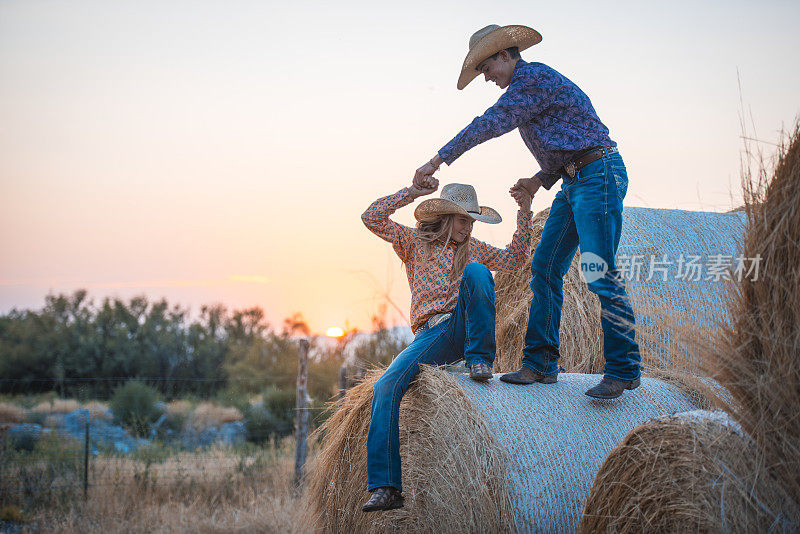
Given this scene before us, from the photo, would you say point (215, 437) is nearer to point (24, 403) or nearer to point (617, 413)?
point (24, 403)

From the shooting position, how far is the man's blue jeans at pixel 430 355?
3.71m

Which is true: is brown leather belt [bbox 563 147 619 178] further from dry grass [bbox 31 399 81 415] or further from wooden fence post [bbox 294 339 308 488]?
dry grass [bbox 31 399 81 415]

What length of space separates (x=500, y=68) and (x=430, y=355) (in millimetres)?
1582

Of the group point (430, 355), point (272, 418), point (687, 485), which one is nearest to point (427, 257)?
point (430, 355)

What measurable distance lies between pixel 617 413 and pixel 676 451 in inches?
44.3

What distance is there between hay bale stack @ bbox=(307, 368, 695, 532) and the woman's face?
0.89 metres

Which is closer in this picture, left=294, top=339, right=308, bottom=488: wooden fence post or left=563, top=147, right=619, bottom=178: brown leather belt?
left=563, top=147, right=619, bottom=178: brown leather belt

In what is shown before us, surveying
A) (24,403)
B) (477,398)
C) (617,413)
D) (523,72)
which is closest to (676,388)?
(617,413)

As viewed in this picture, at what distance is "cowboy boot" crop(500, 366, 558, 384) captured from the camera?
4.00m

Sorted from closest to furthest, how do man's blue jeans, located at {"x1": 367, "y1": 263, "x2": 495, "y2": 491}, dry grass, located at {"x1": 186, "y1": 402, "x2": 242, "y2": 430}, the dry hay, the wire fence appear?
the dry hay
man's blue jeans, located at {"x1": 367, "y1": 263, "x2": 495, "y2": 491}
the wire fence
dry grass, located at {"x1": 186, "y1": 402, "x2": 242, "y2": 430}

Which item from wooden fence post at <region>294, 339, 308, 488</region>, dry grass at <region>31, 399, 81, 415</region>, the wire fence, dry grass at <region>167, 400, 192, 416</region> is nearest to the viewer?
wooden fence post at <region>294, 339, 308, 488</region>

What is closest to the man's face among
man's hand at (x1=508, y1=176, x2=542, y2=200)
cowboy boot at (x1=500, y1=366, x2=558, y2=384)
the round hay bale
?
man's hand at (x1=508, y1=176, x2=542, y2=200)

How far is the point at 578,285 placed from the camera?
5.52m

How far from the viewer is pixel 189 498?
7.64 meters
